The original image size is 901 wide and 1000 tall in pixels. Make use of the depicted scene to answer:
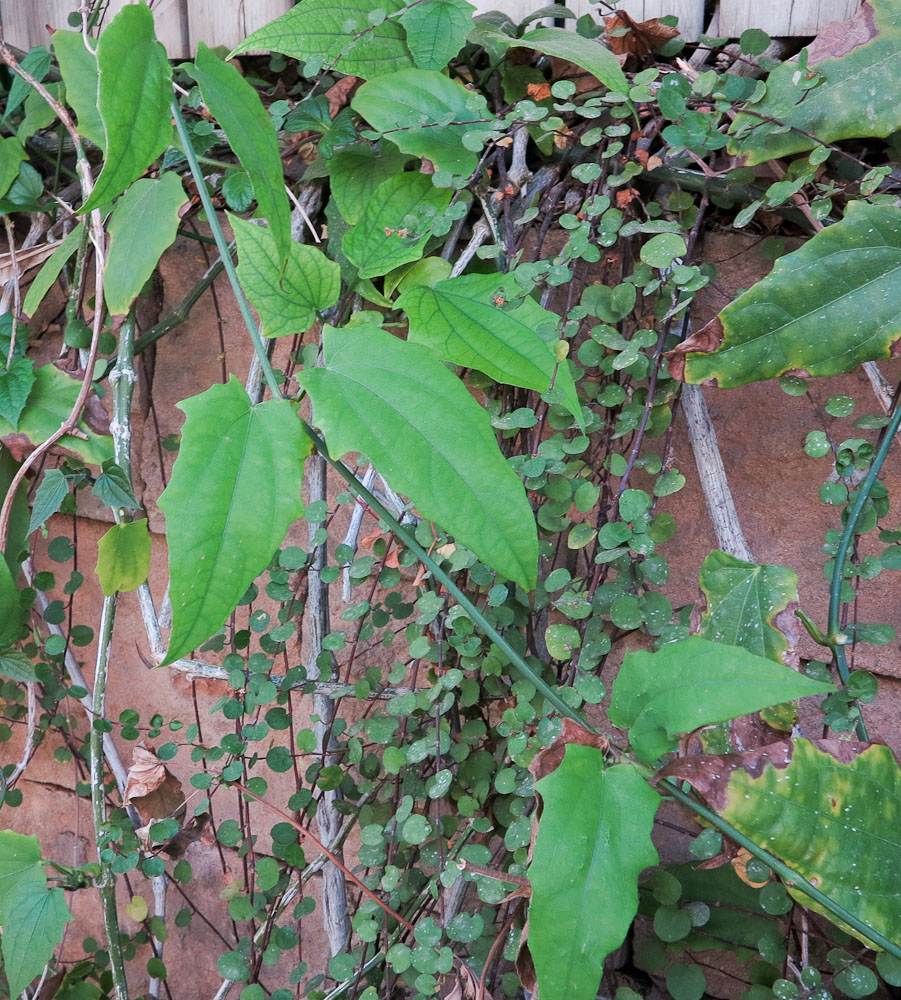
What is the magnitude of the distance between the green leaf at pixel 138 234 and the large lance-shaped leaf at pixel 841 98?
620mm

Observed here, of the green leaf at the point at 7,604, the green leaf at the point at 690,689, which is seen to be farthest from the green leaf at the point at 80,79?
the green leaf at the point at 690,689

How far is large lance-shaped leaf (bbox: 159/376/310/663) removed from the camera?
47cm

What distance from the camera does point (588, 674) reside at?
78 centimetres

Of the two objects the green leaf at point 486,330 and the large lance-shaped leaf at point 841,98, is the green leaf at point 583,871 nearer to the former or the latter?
the green leaf at point 486,330

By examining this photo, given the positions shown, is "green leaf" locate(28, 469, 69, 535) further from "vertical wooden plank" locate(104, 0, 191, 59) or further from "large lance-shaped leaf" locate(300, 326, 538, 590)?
"vertical wooden plank" locate(104, 0, 191, 59)

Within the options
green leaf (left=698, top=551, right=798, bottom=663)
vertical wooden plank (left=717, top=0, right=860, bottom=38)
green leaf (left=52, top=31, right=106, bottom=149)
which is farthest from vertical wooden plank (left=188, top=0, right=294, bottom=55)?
green leaf (left=698, top=551, right=798, bottom=663)

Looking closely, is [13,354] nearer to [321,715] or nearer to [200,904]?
[321,715]

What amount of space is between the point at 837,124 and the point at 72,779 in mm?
1499

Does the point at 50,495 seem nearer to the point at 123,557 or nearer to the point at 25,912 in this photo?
the point at 123,557

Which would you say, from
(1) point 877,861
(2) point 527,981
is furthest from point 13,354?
(1) point 877,861

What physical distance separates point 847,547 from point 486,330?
0.38m

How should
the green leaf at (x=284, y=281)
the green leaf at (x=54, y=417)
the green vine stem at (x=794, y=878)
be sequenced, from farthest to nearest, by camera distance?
the green leaf at (x=54, y=417)
the green leaf at (x=284, y=281)
the green vine stem at (x=794, y=878)

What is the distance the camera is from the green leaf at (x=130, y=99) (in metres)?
0.48

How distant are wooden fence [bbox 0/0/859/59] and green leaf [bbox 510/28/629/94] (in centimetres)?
15
